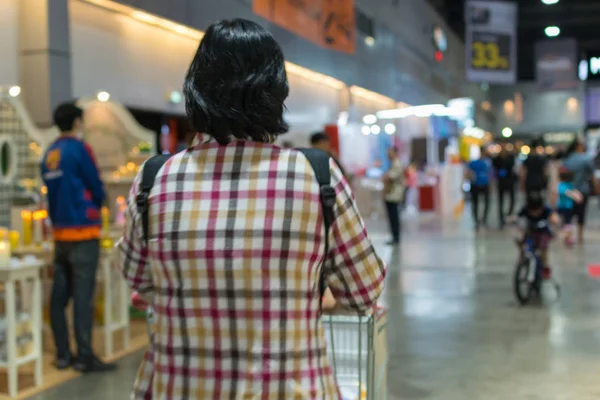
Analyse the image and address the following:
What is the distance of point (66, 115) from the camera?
5266 mm

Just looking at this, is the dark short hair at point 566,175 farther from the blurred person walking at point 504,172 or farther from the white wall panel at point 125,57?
the white wall panel at point 125,57

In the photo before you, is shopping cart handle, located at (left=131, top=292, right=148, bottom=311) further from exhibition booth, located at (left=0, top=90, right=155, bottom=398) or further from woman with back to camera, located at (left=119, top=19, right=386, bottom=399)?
exhibition booth, located at (left=0, top=90, right=155, bottom=398)

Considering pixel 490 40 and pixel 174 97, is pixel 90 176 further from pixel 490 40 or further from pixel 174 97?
pixel 490 40

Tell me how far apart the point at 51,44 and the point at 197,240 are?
21.2 feet

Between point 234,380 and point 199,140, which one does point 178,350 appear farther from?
point 199,140

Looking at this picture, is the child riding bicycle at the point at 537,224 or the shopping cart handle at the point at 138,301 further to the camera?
the child riding bicycle at the point at 537,224

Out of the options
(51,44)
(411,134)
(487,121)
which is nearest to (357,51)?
(411,134)

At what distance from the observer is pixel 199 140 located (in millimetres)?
1671

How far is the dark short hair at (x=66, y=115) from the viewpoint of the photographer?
17.3ft

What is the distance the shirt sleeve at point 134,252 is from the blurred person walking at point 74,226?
12.0 ft

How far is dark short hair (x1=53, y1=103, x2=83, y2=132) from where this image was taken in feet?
17.3

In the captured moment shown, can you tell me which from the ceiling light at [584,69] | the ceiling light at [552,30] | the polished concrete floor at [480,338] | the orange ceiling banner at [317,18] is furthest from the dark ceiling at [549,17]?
the polished concrete floor at [480,338]

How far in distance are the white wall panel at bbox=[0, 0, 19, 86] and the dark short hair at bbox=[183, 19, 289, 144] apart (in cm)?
621

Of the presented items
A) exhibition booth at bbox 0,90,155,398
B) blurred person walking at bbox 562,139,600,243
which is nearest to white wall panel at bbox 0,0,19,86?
exhibition booth at bbox 0,90,155,398
